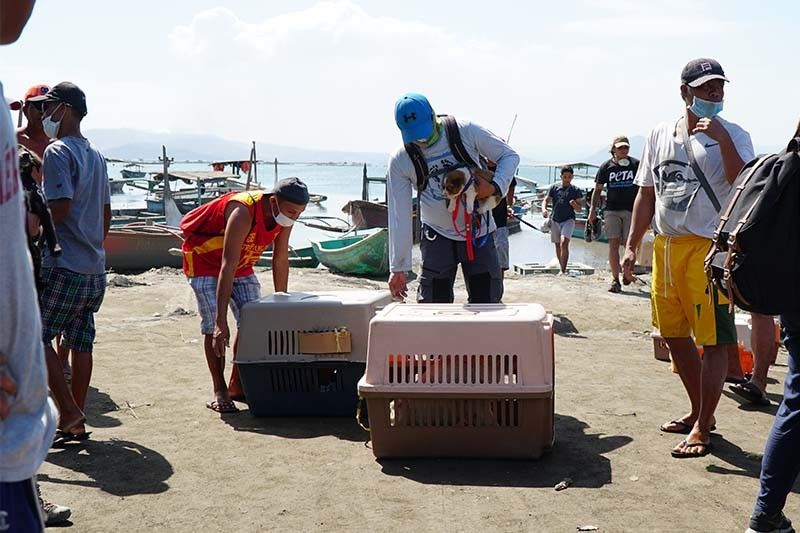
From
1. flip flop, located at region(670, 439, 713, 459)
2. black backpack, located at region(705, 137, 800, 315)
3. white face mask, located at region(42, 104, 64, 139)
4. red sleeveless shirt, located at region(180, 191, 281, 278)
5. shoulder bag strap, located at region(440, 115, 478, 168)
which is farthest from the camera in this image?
red sleeveless shirt, located at region(180, 191, 281, 278)

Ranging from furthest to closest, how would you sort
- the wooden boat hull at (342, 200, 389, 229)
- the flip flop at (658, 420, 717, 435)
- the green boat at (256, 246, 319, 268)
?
1. the wooden boat hull at (342, 200, 389, 229)
2. the green boat at (256, 246, 319, 268)
3. the flip flop at (658, 420, 717, 435)

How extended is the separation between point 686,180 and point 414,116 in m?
1.55

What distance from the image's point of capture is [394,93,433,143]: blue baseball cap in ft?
17.9

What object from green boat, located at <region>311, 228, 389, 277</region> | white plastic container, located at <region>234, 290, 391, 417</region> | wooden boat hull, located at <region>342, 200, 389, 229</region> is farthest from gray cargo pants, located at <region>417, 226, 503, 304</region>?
wooden boat hull, located at <region>342, 200, 389, 229</region>

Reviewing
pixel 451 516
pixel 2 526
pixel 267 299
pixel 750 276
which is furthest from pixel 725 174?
→ pixel 2 526

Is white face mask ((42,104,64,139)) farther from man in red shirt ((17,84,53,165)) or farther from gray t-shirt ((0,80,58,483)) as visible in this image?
gray t-shirt ((0,80,58,483))

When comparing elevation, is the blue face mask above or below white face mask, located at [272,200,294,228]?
above

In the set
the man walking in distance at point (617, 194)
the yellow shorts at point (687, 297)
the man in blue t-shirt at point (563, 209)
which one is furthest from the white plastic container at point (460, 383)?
the man in blue t-shirt at point (563, 209)

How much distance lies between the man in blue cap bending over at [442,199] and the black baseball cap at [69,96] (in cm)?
176

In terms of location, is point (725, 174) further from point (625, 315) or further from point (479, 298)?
point (625, 315)

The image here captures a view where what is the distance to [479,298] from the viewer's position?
5906 mm

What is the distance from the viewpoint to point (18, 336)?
177 cm

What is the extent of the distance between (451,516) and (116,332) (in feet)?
19.0

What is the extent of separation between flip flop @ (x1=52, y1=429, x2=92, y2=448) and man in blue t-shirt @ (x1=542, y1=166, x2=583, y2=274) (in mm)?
9751
